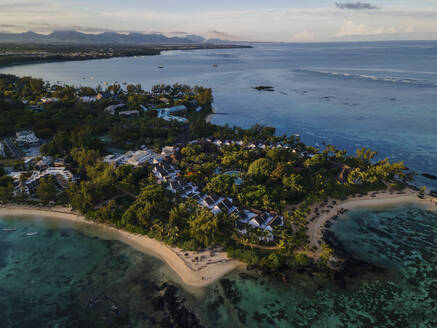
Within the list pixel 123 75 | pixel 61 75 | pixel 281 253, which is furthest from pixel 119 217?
pixel 61 75

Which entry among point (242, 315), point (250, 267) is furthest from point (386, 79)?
point (242, 315)

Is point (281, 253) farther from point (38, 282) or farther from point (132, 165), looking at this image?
point (132, 165)

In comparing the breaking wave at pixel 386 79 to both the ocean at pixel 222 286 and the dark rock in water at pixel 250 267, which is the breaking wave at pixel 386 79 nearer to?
the ocean at pixel 222 286

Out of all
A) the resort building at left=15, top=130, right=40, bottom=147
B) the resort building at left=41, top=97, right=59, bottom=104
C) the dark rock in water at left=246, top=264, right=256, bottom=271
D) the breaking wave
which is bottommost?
the dark rock in water at left=246, top=264, right=256, bottom=271

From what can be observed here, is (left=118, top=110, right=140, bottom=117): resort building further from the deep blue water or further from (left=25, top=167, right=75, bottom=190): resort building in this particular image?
(left=25, top=167, right=75, bottom=190): resort building

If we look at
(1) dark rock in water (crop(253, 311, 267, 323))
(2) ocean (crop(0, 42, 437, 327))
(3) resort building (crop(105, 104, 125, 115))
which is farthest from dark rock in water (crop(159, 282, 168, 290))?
(3) resort building (crop(105, 104, 125, 115))
